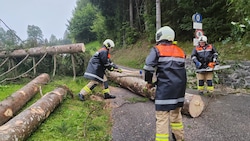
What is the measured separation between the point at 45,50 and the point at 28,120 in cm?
524

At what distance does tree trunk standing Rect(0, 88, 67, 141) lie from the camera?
312 centimetres

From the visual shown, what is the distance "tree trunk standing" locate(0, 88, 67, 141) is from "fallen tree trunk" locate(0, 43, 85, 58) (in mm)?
3126

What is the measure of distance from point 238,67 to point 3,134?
636 cm

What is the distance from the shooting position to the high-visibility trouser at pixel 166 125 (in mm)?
3033

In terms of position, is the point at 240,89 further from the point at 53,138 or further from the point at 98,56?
the point at 53,138

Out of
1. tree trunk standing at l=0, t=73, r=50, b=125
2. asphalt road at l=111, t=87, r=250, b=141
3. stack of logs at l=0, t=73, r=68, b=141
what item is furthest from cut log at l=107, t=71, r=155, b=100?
tree trunk standing at l=0, t=73, r=50, b=125

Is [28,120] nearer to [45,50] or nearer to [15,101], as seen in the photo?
[15,101]

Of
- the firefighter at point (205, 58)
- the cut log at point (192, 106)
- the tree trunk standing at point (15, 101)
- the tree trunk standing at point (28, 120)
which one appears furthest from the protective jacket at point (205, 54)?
the tree trunk standing at point (15, 101)

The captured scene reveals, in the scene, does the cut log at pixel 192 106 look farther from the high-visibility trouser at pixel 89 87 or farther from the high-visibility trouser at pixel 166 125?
the high-visibility trouser at pixel 89 87

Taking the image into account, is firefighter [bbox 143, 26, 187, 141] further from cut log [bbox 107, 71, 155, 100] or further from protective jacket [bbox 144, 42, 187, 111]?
cut log [bbox 107, 71, 155, 100]

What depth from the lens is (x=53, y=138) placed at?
3547mm

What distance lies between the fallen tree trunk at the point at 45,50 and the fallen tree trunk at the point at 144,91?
5.23 feet

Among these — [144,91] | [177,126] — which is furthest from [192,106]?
[144,91]

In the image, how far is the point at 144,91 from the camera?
579 centimetres
